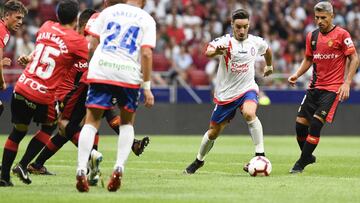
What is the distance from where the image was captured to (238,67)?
42.8 ft

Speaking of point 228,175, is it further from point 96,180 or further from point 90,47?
point 90,47

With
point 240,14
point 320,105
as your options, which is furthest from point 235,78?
point 320,105

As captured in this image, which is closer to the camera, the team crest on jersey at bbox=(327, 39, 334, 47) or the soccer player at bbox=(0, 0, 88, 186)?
Answer: the soccer player at bbox=(0, 0, 88, 186)

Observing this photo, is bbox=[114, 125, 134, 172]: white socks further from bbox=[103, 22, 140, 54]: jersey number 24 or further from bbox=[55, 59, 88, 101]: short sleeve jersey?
bbox=[55, 59, 88, 101]: short sleeve jersey

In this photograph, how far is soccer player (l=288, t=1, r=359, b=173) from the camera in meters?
13.3

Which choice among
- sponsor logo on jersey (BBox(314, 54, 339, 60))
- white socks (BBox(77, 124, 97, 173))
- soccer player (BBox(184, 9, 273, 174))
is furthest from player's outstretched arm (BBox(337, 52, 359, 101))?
white socks (BBox(77, 124, 97, 173))

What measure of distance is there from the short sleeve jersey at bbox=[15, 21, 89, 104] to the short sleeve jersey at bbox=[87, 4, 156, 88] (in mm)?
732

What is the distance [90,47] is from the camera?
1033cm

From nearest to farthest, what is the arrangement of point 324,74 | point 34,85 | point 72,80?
1. point 34,85
2. point 72,80
3. point 324,74

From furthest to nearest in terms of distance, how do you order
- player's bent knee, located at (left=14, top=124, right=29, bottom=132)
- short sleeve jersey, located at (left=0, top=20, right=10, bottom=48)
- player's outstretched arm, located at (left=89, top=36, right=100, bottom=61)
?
1. short sleeve jersey, located at (left=0, top=20, right=10, bottom=48)
2. player's bent knee, located at (left=14, top=124, right=29, bottom=132)
3. player's outstretched arm, located at (left=89, top=36, right=100, bottom=61)

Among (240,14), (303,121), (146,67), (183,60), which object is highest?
(146,67)

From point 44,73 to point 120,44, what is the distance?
1131mm

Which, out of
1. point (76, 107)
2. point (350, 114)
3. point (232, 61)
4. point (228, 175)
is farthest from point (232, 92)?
point (350, 114)

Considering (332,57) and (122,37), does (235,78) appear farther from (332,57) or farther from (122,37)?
(122,37)
